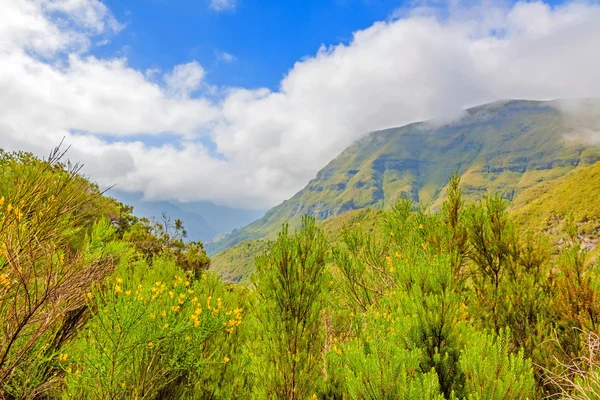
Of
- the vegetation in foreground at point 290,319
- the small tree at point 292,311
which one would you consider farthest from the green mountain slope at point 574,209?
the small tree at point 292,311

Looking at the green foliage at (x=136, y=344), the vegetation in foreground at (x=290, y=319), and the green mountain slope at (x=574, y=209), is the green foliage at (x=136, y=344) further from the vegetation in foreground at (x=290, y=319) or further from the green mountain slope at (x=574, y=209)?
the green mountain slope at (x=574, y=209)

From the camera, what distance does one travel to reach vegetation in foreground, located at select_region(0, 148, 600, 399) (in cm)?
300

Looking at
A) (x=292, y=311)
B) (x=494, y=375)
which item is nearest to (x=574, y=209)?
(x=494, y=375)

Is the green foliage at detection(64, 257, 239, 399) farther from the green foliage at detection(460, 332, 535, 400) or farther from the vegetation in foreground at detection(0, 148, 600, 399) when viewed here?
the green foliage at detection(460, 332, 535, 400)

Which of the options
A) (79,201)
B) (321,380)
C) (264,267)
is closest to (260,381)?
(321,380)

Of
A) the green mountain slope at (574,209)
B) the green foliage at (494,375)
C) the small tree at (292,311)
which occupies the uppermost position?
the small tree at (292,311)

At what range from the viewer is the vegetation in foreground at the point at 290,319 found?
300cm

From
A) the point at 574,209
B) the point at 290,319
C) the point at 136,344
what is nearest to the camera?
the point at 136,344

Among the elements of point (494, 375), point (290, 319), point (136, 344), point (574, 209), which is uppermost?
point (136, 344)

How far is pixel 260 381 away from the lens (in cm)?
433

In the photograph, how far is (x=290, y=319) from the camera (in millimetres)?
4508

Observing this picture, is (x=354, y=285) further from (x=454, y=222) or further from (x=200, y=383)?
(x=200, y=383)

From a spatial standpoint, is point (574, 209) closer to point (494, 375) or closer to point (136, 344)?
point (494, 375)

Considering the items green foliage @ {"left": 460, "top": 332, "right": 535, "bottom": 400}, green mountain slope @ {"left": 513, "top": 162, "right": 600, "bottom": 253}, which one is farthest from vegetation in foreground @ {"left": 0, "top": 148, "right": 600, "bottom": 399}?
green mountain slope @ {"left": 513, "top": 162, "right": 600, "bottom": 253}
